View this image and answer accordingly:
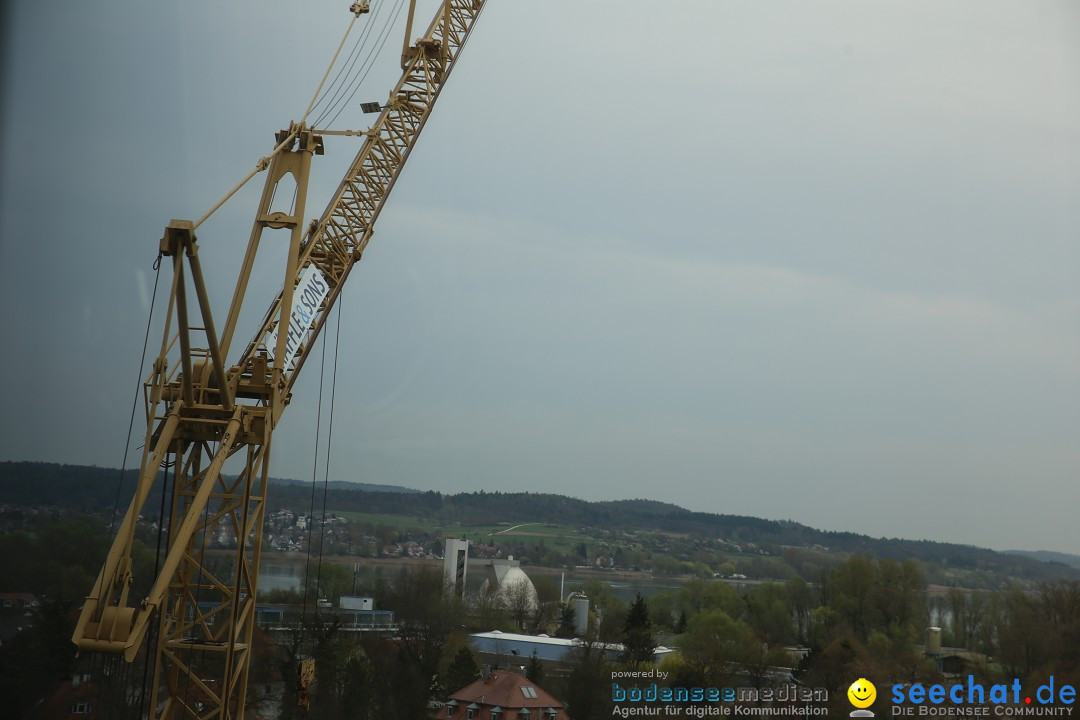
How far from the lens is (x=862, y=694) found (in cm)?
2252

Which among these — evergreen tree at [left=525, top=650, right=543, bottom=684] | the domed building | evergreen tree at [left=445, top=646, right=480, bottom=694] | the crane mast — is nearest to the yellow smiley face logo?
evergreen tree at [left=525, top=650, right=543, bottom=684]

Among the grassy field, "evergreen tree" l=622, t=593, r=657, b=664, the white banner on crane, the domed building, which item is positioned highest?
the white banner on crane

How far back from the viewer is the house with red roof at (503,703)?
23.5 meters

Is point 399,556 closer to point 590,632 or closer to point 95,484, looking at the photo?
point 590,632

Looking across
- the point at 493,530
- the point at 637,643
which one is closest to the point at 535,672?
the point at 637,643

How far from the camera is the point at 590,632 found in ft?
115

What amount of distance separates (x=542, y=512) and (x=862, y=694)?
2799 inches

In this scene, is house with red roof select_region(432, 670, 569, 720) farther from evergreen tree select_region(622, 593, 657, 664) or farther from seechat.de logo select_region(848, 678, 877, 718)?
seechat.de logo select_region(848, 678, 877, 718)

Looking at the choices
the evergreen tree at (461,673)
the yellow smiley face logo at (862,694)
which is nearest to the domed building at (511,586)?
the evergreen tree at (461,673)

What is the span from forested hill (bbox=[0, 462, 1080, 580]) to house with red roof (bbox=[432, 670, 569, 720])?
7.11 meters

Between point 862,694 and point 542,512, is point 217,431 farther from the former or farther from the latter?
point 542,512

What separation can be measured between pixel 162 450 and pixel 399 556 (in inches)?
1796

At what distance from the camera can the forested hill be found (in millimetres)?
16544

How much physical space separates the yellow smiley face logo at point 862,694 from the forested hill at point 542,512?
48.7 ft
